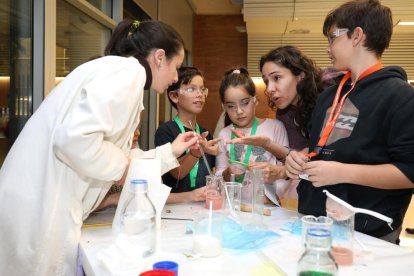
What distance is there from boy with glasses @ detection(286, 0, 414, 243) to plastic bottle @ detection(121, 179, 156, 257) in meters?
0.67

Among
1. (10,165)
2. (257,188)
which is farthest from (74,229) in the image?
(257,188)

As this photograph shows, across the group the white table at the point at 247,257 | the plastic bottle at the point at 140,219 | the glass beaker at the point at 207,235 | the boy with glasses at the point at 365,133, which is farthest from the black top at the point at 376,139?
the plastic bottle at the point at 140,219

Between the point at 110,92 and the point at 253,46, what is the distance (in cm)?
591

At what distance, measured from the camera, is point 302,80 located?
7.28 feet

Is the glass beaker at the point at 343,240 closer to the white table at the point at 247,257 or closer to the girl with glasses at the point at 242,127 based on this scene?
the white table at the point at 247,257

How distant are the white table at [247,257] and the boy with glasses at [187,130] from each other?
0.74 meters

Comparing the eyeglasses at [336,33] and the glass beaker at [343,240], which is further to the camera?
the eyeglasses at [336,33]

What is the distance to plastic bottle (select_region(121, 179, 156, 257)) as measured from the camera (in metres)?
1.11

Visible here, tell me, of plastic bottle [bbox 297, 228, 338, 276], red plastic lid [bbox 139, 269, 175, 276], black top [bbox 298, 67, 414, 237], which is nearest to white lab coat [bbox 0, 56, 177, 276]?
red plastic lid [bbox 139, 269, 175, 276]

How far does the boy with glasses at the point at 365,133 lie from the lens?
135 centimetres

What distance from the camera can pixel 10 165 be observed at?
1.29 metres

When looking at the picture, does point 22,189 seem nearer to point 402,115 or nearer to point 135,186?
point 135,186

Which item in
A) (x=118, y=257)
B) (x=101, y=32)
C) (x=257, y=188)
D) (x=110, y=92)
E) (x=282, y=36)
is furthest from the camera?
(x=282, y=36)

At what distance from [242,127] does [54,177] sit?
1.41 metres
